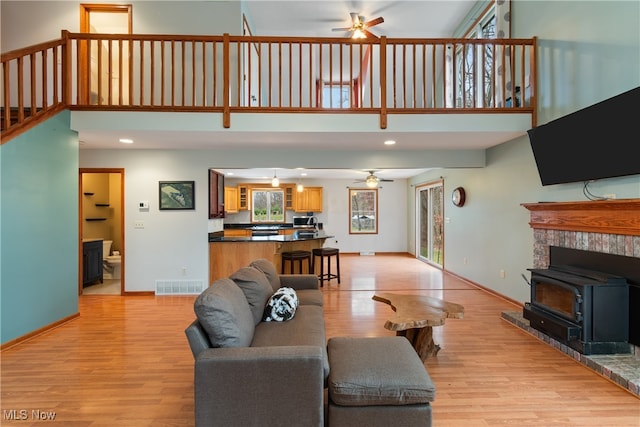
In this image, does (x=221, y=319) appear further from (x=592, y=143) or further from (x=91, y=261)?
(x=91, y=261)

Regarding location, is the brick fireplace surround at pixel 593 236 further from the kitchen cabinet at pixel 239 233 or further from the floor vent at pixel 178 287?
the kitchen cabinet at pixel 239 233

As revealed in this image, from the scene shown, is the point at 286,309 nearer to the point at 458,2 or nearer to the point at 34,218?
the point at 34,218

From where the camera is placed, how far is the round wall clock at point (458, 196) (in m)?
6.35

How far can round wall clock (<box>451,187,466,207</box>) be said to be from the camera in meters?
6.35

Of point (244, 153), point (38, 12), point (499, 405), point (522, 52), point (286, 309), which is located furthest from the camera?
point (244, 153)

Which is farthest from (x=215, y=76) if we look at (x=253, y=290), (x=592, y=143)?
(x=592, y=143)

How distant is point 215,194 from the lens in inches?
234

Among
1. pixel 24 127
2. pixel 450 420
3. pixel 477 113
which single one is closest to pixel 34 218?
pixel 24 127

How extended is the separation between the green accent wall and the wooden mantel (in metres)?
5.55

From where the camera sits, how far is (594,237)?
10.4ft

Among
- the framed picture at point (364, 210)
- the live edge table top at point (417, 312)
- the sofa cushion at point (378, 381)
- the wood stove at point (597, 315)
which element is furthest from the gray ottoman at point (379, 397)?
the framed picture at point (364, 210)

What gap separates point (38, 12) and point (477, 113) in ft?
21.4

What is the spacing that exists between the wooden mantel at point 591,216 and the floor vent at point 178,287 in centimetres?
492

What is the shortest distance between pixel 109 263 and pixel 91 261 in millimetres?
920
